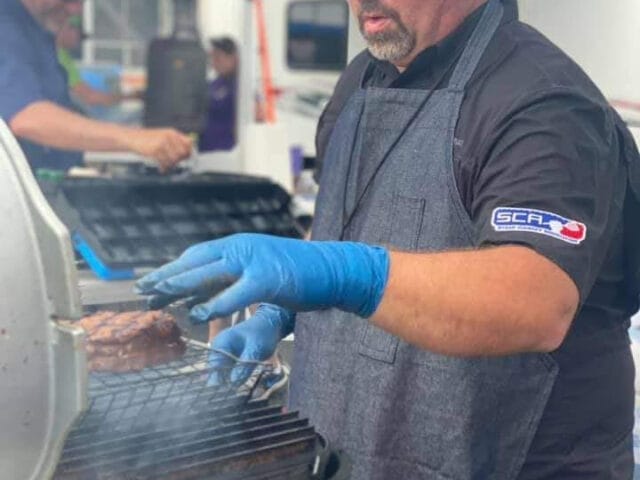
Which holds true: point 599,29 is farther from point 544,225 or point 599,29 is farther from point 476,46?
point 544,225

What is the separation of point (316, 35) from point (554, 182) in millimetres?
4877

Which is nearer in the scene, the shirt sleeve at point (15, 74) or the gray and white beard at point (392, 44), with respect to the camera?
the gray and white beard at point (392, 44)

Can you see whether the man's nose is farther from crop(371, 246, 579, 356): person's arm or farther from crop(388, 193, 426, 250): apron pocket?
crop(371, 246, 579, 356): person's arm

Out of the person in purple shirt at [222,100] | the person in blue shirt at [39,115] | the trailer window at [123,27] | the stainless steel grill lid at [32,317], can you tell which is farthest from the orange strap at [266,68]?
the stainless steel grill lid at [32,317]

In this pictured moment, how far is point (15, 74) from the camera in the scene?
3025 millimetres

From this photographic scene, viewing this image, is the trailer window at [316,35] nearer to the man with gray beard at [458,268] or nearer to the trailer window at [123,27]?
the man with gray beard at [458,268]

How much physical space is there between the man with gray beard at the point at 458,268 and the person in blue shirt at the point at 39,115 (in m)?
1.11

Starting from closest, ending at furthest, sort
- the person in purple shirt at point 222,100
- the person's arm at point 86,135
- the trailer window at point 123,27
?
1. the person's arm at point 86,135
2. the person in purple shirt at point 222,100
3. the trailer window at point 123,27

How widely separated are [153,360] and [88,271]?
3.13 ft

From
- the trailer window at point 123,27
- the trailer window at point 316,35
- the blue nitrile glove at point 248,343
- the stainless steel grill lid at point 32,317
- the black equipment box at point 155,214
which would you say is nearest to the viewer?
the stainless steel grill lid at point 32,317

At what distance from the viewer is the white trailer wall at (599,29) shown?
218 cm

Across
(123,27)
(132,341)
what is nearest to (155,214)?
(132,341)

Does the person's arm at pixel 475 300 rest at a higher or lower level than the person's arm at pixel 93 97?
higher

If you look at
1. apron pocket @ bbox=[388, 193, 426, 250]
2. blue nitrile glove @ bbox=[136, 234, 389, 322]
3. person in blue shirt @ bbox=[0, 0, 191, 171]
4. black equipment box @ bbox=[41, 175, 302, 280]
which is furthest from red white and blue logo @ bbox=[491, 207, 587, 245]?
person in blue shirt @ bbox=[0, 0, 191, 171]
